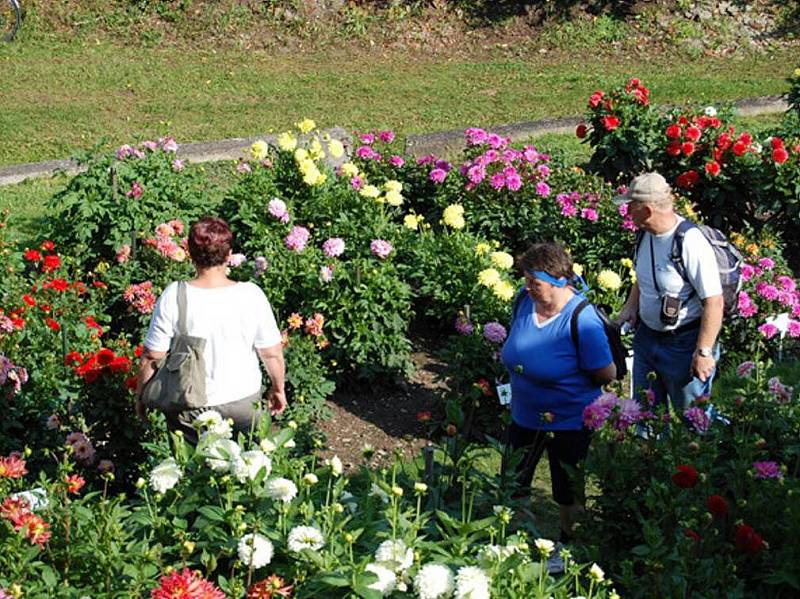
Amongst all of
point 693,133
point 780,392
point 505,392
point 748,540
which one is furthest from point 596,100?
point 748,540

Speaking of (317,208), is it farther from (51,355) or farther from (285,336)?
(51,355)

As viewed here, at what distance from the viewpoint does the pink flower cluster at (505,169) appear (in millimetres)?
7410

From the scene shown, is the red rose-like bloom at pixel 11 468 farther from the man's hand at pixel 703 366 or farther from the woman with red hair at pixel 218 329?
the man's hand at pixel 703 366

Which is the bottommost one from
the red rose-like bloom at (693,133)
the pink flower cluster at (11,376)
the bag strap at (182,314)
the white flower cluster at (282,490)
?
the pink flower cluster at (11,376)

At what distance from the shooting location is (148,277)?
20.6ft

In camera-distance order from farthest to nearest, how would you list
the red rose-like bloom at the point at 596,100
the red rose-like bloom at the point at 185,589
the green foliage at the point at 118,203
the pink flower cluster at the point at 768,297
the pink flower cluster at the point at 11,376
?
the red rose-like bloom at the point at 596,100
the green foliage at the point at 118,203
the pink flower cluster at the point at 768,297
the pink flower cluster at the point at 11,376
the red rose-like bloom at the point at 185,589

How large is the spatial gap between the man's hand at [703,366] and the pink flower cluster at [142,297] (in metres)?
2.59

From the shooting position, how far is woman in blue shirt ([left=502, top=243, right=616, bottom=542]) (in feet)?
14.7

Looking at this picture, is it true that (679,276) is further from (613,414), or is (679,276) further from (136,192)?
(136,192)

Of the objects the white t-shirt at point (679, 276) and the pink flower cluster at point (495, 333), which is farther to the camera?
the pink flower cluster at point (495, 333)

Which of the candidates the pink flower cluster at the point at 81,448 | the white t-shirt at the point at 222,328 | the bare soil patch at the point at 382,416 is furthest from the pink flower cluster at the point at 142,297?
the white t-shirt at the point at 222,328

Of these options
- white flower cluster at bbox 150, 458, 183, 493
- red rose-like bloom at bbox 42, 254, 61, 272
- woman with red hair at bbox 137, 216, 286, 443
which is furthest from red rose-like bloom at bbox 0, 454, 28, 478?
red rose-like bloom at bbox 42, 254, 61, 272

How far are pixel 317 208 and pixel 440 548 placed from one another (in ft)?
12.5

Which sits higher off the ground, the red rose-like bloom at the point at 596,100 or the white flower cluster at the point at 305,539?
the red rose-like bloom at the point at 596,100
